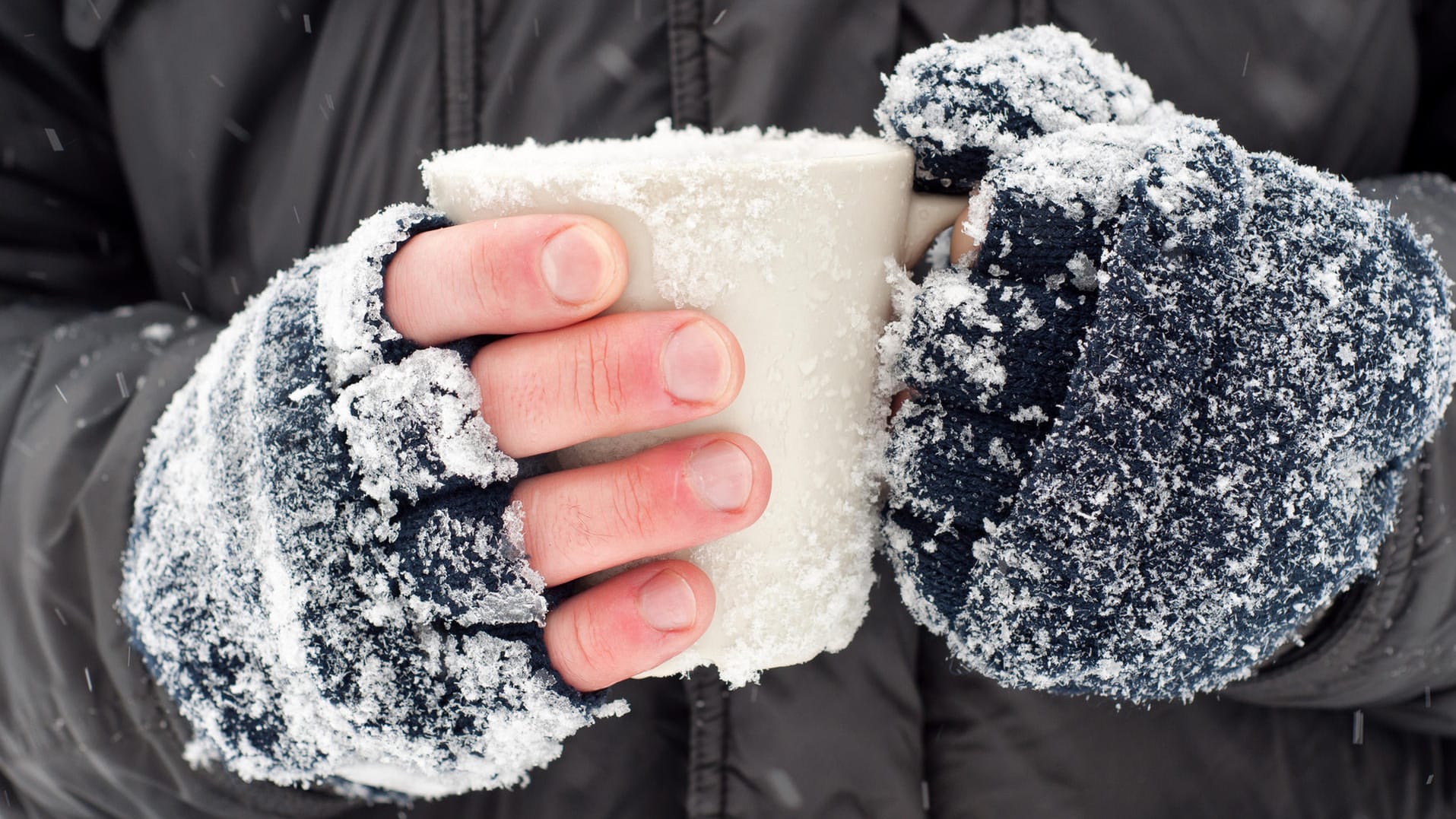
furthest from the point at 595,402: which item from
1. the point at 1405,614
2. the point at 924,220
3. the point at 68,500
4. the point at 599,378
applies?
the point at 1405,614

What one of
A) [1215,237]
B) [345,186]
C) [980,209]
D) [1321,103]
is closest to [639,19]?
[345,186]

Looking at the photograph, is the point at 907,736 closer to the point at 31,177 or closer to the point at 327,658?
the point at 327,658

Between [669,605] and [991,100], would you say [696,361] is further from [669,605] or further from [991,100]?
[991,100]

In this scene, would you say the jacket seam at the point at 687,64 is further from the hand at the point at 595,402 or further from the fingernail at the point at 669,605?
the fingernail at the point at 669,605

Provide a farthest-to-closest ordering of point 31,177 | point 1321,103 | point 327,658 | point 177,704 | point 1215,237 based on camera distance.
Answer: point 31,177 < point 1321,103 < point 177,704 < point 327,658 < point 1215,237

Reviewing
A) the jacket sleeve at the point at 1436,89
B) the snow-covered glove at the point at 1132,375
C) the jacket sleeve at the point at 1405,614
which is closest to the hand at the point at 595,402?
the snow-covered glove at the point at 1132,375

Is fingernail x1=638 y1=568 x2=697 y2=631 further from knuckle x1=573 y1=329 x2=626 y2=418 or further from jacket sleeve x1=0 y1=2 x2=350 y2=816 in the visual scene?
jacket sleeve x1=0 y1=2 x2=350 y2=816

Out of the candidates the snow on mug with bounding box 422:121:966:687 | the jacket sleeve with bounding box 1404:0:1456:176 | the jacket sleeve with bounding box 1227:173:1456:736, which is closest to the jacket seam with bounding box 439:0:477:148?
the snow on mug with bounding box 422:121:966:687
